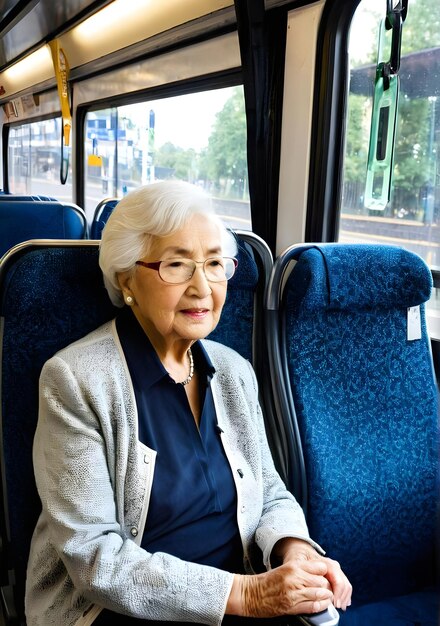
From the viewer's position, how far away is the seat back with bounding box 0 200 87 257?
3.21 meters

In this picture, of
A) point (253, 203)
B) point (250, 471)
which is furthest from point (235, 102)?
point (250, 471)

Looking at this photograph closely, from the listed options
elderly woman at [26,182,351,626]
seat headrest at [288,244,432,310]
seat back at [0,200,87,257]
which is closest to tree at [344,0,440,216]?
seat headrest at [288,244,432,310]

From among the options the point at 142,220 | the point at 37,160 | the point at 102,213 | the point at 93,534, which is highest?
the point at 37,160

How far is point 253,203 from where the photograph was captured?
2.98 meters

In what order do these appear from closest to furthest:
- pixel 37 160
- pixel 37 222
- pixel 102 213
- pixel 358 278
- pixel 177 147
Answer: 1. pixel 358 278
2. pixel 37 222
3. pixel 102 213
4. pixel 177 147
5. pixel 37 160

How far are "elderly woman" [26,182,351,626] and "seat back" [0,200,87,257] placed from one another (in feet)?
6.12

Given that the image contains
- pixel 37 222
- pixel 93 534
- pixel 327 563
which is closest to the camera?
pixel 93 534

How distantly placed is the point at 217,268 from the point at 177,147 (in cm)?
288

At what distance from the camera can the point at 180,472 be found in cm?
144

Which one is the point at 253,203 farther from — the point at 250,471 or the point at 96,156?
the point at 96,156

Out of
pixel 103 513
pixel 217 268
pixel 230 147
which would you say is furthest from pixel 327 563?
pixel 230 147

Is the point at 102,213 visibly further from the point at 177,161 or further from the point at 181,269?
the point at 181,269

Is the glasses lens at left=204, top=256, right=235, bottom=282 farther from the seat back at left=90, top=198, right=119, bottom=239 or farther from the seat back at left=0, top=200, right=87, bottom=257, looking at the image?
the seat back at left=90, top=198, right=119, bottom=239

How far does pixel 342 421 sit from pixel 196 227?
756 mm
